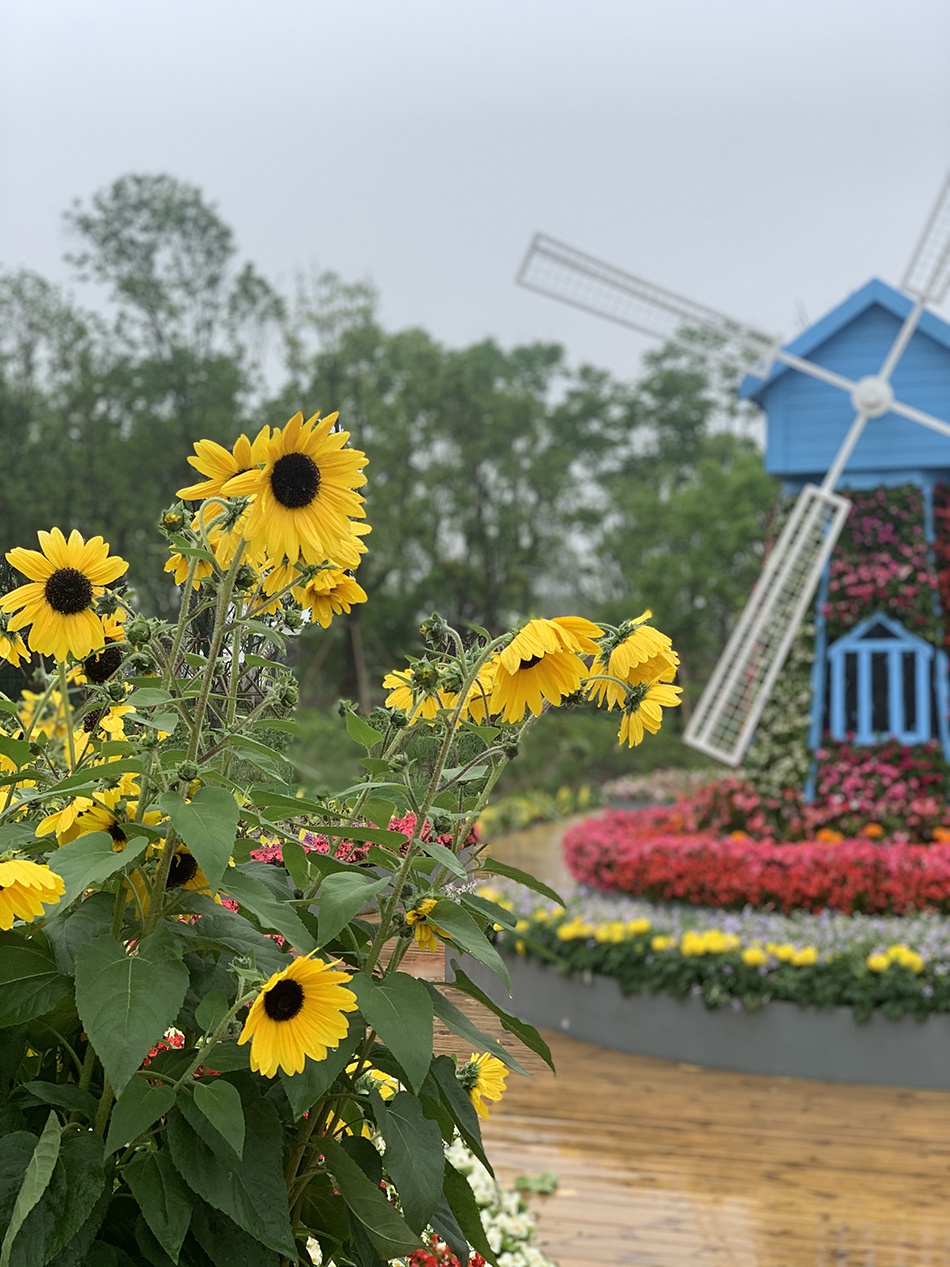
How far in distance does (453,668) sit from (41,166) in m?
16.2

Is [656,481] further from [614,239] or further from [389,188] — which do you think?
[389,188]

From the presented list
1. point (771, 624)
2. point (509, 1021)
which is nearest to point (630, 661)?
point (509, 1021)

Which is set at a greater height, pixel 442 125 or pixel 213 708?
pixel 442 125

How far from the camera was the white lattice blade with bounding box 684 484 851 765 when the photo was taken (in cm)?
682

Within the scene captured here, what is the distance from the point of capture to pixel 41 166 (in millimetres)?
15359

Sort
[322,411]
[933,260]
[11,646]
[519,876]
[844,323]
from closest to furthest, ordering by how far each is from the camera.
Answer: [519,876], [11,646], [844,323], [933,260], [322,411]

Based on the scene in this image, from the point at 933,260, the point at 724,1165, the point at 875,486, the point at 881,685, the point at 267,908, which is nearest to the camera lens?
the point at 267,908

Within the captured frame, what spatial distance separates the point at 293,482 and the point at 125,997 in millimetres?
373

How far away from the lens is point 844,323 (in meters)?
7.21

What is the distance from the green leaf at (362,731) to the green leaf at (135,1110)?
13.0 inches

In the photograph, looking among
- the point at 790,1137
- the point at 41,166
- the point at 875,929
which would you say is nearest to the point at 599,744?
the point at 41,166

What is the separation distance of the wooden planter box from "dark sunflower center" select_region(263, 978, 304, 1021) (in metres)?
4.00

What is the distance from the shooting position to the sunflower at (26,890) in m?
0.85

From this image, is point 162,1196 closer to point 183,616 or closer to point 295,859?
point 295,859
